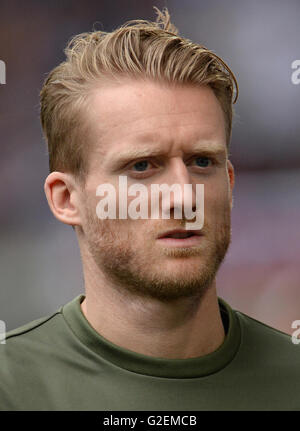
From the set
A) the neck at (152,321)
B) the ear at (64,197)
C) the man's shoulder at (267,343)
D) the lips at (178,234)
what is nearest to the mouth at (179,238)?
the lips at (178,234)

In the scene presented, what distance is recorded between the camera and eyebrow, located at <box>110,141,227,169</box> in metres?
1.79

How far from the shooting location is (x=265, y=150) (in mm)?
2686

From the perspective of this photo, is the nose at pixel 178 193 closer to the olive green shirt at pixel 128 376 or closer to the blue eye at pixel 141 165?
the blue eye at pixel 141 165

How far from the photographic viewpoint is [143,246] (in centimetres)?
180

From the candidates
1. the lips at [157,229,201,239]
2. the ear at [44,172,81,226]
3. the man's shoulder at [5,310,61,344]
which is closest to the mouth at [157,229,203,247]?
the lips at [157,229,201,239]

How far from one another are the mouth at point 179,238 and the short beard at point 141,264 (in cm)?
2

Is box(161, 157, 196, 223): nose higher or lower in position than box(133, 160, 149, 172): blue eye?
lower

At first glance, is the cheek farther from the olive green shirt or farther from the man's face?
the olive green shirt

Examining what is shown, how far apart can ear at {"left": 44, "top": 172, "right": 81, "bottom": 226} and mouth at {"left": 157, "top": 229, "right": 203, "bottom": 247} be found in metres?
0.30

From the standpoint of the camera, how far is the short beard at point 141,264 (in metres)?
1.80

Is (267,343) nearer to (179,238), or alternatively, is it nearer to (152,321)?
(152,321)

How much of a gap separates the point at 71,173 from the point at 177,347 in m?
0.56

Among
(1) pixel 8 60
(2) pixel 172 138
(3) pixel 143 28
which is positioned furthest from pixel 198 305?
(1) pixel 8 60
